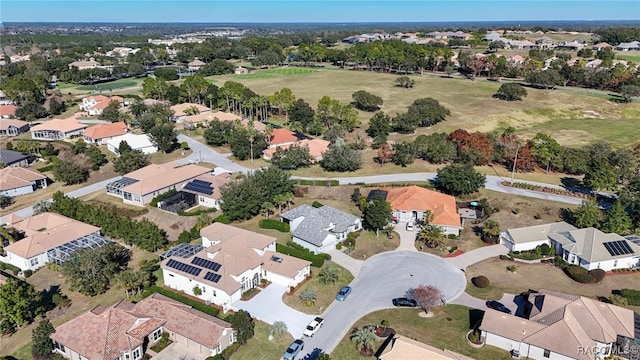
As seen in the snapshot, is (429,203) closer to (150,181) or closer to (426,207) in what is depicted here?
(426,207)

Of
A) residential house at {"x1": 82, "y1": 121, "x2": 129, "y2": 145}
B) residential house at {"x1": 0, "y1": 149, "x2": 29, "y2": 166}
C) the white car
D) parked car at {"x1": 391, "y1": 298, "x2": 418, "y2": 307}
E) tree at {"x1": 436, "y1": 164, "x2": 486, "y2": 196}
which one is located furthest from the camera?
residential house at {"x1": 82, "y1": 121, "x2": 129, "y2": 145}

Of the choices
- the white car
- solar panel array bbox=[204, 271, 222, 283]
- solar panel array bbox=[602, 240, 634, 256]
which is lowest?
the white car

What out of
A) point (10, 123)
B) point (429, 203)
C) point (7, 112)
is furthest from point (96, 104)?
point (429, 203)

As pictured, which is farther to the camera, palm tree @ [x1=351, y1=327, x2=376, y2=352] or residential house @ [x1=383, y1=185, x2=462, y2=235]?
residential house @ [x1=383, y1=185, x2=462, y2=235]

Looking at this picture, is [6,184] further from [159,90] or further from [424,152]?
[424,152]

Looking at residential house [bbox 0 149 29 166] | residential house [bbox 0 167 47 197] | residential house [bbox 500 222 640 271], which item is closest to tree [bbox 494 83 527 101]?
residential house [bbox 500 222 640 271]

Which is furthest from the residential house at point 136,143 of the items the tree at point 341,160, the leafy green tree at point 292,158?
the tree at point 341,160

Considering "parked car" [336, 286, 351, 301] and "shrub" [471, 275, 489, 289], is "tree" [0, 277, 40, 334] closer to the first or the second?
"parked car" [336, 286, 351, 301]

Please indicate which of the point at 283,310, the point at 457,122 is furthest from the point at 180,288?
the point at 457,122
